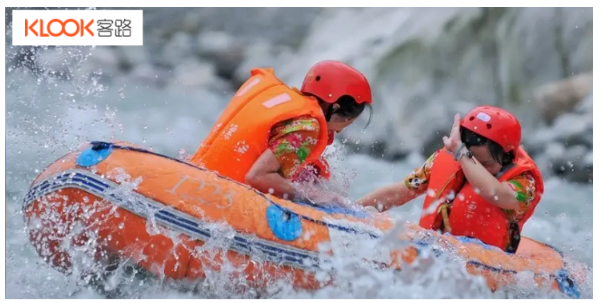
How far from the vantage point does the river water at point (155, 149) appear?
12.4ft

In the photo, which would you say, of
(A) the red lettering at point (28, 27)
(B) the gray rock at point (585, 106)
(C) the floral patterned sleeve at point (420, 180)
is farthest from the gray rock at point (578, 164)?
(A) the red lettering at point (28, 27)

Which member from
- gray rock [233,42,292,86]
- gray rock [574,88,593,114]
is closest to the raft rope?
gray rock [574,88,593,114]

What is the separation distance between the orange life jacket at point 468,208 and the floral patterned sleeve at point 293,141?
702 mm

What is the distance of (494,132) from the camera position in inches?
→ 161

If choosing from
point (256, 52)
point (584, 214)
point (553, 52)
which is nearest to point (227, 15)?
point (256, 52)

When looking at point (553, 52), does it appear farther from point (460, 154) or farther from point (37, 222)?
point (37, 222)

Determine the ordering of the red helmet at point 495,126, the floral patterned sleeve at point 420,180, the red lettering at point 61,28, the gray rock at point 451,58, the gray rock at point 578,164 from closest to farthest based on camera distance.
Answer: the red helmet at point 495,126 < the floral patterned sleeve at point 420,180 < the red lettering at point 61,28 < the gray rock at point 578,164 < the gray rock at point 451,58

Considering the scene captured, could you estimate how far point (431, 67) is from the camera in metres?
8.99

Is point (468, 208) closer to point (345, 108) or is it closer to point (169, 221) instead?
point (345, 108)

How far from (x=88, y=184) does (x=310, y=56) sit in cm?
599

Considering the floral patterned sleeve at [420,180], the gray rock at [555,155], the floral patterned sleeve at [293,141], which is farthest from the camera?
the gray rock at [555,155]

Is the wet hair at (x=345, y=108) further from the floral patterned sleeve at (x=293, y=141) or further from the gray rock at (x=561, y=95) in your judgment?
the gray rock at (x=561, y=95)

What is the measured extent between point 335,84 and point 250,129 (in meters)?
0.44

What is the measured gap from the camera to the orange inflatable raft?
3.51 metres
